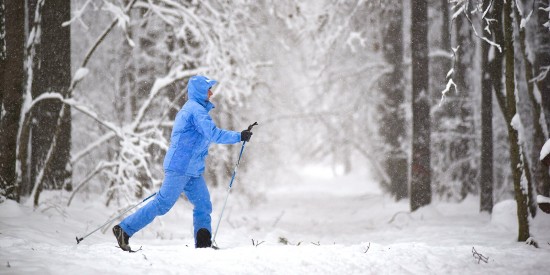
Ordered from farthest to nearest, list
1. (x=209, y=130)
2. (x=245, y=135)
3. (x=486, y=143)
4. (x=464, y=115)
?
1. (x=464, y=115)
2. (x=486, y=143)
3. (x=245, y=135)
4. (x=209, y=130)

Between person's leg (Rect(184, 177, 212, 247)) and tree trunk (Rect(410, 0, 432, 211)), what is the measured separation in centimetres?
677

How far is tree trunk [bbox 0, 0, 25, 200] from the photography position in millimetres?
7125

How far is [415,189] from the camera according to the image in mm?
11328

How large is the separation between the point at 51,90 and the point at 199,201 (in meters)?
4.40

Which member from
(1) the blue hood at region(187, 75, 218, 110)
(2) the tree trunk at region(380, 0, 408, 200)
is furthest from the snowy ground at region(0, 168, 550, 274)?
(2) the tree trunk at region(380, 0, 408, 200)

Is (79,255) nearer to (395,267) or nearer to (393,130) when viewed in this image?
(395,267)

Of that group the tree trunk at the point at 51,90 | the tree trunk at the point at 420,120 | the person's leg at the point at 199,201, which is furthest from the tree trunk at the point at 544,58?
the tree trunk at the point at 51,90

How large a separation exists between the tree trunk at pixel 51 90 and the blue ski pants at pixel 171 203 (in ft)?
12.4

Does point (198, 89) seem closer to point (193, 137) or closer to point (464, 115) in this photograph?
point (193, 137)

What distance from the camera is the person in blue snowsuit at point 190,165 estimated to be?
540cm

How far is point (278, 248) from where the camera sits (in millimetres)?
5504

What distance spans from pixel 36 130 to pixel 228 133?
469cm

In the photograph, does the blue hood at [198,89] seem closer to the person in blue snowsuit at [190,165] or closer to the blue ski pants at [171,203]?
the person in blue snowsuit at [190,165]

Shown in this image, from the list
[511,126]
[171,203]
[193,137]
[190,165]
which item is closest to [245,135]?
[193,137]
